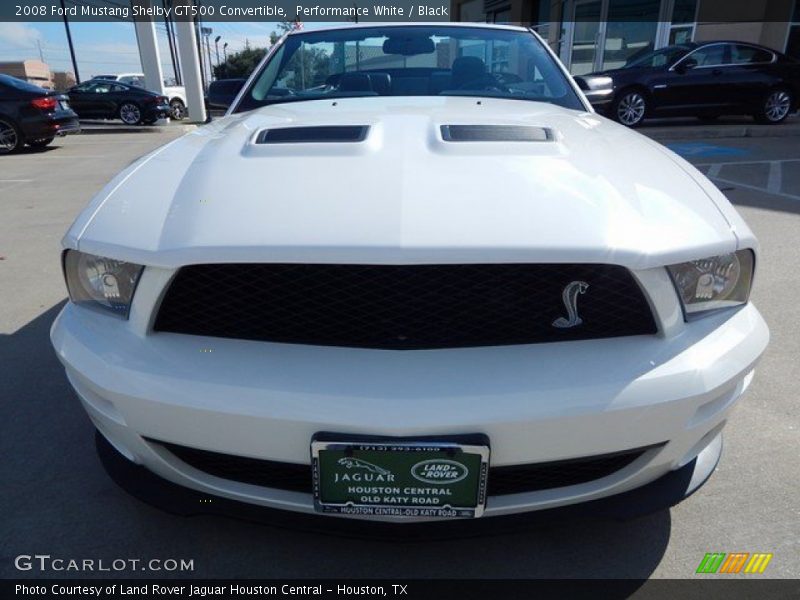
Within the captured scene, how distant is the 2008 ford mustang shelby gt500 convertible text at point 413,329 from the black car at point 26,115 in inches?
406

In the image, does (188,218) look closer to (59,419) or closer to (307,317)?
(307,317)

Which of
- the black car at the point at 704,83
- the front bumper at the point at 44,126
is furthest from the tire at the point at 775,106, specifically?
the front bumper at the point at 44,126

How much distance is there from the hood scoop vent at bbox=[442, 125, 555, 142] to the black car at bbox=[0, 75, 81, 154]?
1065cm

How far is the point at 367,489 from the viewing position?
4.38 feet

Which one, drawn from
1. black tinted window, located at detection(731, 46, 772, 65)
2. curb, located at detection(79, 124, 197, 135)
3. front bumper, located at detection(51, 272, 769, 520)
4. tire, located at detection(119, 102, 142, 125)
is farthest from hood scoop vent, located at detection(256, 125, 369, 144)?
tire, located at detection(119, 102, 142, 125)

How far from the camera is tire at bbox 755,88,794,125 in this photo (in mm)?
11242

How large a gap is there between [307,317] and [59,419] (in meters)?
1.53

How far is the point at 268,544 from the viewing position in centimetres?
171

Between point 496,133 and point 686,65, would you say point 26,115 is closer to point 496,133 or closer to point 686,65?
point 496,133

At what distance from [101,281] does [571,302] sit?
121 centimetres

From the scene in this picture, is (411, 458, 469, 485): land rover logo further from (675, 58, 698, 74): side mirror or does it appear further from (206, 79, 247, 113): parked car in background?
(675, 58, 698, 74): side mirror

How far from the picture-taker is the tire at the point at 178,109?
18.1 metres

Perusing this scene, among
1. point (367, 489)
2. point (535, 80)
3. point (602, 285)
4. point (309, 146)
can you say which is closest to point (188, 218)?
point (309, 146)

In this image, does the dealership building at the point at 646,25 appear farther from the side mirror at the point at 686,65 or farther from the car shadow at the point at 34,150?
the car shadow at the point at 34,150
